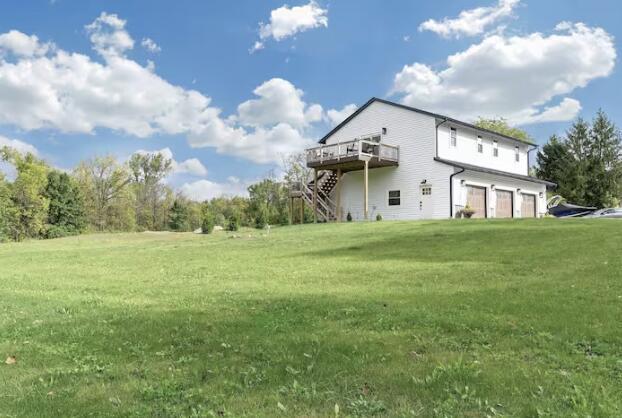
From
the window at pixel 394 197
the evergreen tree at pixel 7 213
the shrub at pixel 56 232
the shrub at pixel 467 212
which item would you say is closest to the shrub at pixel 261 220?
the window at pixel 394 197

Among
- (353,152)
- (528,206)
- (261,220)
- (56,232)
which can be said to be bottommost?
(56,232)

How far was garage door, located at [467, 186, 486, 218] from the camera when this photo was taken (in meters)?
29.1

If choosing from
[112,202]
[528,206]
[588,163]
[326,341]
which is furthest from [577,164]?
[326,341]

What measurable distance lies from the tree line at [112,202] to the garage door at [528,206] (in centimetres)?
1479

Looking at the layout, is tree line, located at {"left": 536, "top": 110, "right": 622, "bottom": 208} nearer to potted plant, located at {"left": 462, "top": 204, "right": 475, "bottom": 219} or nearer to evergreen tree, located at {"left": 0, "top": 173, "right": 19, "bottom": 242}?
potted plant, located at {"left": 462, "top": 204, "right": 475, "bottom": 219}

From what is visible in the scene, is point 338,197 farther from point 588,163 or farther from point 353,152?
point 588,163

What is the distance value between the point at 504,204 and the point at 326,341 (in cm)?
2916

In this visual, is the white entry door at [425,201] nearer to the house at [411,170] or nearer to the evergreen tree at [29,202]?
the house at [411,170]

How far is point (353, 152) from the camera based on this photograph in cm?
2912

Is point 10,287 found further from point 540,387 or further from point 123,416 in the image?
point 540,387

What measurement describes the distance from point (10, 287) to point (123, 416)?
851cm

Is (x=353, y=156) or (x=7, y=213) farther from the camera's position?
(x=7, y=213)

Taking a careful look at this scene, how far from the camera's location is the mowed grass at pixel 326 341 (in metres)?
3.87

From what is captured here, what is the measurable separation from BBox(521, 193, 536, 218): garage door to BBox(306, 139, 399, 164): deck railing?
34.1 ft
